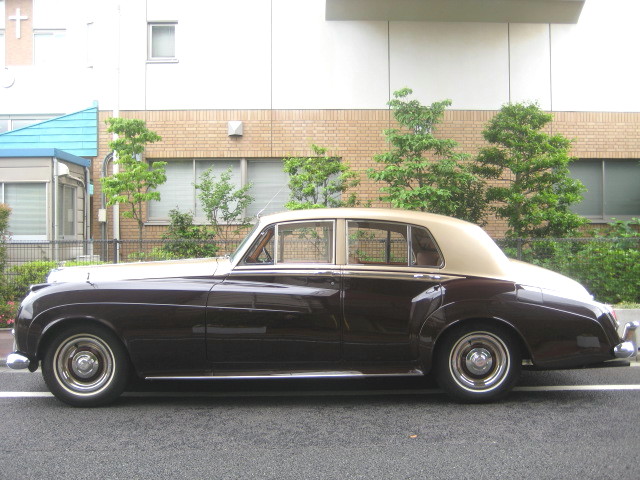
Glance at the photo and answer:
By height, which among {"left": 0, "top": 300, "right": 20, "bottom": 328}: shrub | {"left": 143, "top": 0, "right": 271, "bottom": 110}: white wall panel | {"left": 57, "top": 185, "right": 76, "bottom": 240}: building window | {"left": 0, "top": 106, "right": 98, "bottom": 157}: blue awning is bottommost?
{"left": 0, "top": 300, "right": 20, "bottom": 328}: shrub

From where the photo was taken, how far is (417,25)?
14219mm

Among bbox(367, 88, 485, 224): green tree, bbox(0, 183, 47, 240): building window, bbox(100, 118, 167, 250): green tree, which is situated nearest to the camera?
bbox(367, 88, 485, 224): green tree

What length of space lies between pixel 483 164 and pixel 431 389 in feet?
23.6

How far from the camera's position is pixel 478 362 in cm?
548

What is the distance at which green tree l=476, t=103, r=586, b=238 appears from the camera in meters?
A: 11.7

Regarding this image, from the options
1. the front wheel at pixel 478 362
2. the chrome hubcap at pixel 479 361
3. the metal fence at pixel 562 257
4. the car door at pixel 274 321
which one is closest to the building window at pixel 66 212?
the metal fence at pixel 562 257

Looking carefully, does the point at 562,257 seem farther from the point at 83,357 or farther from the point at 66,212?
the point at 66,212

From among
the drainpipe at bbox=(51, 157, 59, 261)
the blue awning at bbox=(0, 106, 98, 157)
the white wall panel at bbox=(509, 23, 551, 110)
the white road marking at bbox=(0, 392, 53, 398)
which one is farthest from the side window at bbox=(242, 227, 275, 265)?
the white wall panel at bbox=(509, 23, 551, 110)

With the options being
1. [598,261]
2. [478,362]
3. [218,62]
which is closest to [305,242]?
[478,362]

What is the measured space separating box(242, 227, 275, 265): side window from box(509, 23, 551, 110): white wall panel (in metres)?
10.5

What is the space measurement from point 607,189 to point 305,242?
11350mm

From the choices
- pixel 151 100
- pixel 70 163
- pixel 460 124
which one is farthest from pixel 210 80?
pixel 460 124

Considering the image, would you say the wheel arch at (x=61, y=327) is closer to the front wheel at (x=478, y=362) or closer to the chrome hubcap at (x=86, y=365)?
the chrome hubcap at (x=86, y=365)

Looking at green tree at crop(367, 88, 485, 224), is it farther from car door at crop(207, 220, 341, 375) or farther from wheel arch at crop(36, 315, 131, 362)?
wheel arch at crop(36, 315, 131, 362)
